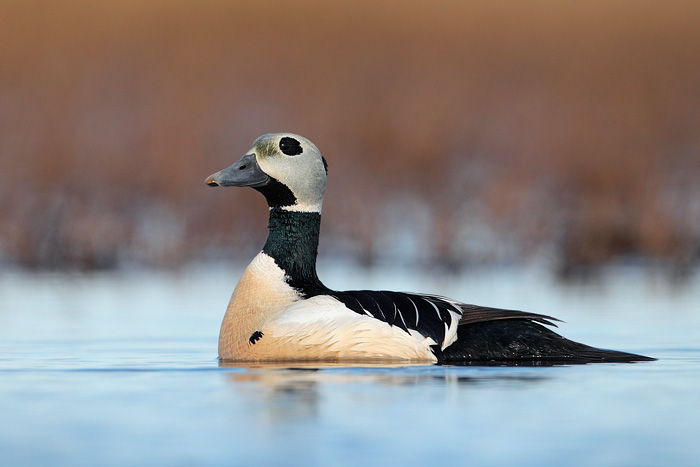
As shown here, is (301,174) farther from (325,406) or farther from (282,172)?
(325,406)

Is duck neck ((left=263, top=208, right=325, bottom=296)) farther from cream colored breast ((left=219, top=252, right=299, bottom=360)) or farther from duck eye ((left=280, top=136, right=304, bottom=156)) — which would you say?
duck eye ((left=280, top=136, right=304, bottom=156))

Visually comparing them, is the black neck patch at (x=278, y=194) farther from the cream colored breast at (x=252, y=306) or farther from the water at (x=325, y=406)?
the water at (x=325, y=406)

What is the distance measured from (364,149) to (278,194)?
9.05 metres

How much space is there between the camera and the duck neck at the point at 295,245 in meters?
7.68

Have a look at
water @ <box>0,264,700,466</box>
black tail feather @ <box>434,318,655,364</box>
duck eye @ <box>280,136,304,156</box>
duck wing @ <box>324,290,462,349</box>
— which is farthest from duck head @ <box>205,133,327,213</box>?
black tail feather @ <box>434,318,655,364</box>

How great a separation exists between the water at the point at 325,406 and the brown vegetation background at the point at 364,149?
6.20 metres

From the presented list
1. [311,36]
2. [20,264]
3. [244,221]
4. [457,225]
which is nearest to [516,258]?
[457,225]

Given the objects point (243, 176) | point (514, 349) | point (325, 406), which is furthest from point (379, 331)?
point (325, 406)

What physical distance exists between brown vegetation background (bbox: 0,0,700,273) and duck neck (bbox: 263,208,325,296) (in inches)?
305

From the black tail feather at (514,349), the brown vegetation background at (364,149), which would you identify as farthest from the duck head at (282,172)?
the brown vegetation background at (364,149)

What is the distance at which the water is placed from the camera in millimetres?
4477

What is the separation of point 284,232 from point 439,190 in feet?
28.4

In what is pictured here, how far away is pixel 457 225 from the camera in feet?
52.7

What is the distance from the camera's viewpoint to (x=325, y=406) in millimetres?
5367
